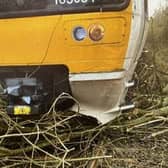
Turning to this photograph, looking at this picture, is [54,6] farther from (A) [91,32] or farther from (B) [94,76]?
(B) [94,76]

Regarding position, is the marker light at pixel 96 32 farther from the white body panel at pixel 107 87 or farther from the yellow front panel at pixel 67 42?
the white body panel at pixel 107 87

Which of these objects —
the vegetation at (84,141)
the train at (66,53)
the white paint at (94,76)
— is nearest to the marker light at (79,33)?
the train at (66,53)

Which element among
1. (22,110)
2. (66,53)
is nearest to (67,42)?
(66,53)

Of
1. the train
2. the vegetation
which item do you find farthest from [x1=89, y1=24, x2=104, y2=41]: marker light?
the vegetation

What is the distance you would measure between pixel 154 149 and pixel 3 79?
1542 mm

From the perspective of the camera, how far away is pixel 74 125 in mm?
5238

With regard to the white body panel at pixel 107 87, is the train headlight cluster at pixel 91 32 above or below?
above

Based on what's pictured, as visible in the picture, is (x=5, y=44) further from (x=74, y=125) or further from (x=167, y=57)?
→ (x=167, y=57)

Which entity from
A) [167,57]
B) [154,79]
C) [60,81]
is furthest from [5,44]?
[167,57]

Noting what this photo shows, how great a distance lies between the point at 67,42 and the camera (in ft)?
15.7

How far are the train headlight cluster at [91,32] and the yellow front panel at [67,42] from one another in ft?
0.09

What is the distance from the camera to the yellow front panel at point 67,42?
4.75 meters

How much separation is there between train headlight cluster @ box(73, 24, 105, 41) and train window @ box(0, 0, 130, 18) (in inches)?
5.7

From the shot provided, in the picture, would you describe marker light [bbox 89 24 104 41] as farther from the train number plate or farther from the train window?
the train number plate
